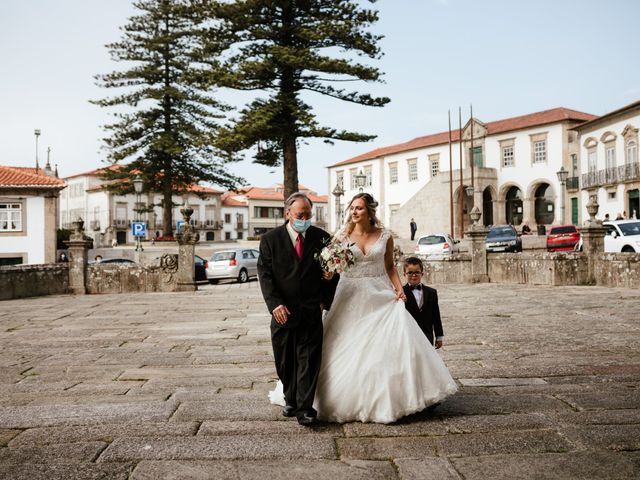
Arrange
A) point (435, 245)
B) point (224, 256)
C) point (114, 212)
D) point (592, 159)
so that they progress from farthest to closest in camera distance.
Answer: point (114, 212) < point (592, 159) < point (435, 245) < point (224, 256)

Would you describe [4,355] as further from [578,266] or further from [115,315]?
[578,266]

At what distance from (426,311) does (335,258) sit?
3.89ft

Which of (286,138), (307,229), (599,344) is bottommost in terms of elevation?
(599,344)

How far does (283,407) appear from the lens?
14.8 feet

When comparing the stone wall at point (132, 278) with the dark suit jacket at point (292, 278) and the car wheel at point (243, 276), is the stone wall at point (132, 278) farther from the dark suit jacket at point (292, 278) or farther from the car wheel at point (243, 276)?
the dark suit jacket at point (292, 278)

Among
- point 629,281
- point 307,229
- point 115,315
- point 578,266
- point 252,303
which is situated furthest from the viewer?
point 578,266

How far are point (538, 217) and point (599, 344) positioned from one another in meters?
42.0

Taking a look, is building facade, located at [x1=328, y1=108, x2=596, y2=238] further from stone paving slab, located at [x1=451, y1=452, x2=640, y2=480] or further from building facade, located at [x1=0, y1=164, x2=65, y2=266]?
stone paving slab, located at [x1=451, y1=452, x2=640, y2=480]

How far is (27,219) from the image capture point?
35.1 metres

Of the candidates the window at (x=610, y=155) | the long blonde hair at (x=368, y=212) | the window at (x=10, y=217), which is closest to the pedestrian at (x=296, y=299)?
the long blonde hair at (x=368, y=212)

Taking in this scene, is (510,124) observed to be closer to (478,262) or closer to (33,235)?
(478,262)

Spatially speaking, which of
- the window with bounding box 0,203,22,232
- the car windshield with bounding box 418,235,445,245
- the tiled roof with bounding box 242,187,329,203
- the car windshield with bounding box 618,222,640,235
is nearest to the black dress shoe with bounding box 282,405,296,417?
the car windshield with bounding box 618,222,640,235

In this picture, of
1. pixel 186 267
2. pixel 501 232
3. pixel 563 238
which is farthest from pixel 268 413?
pixel 501 232

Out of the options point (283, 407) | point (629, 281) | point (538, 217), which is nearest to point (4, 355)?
point (283, 407)
